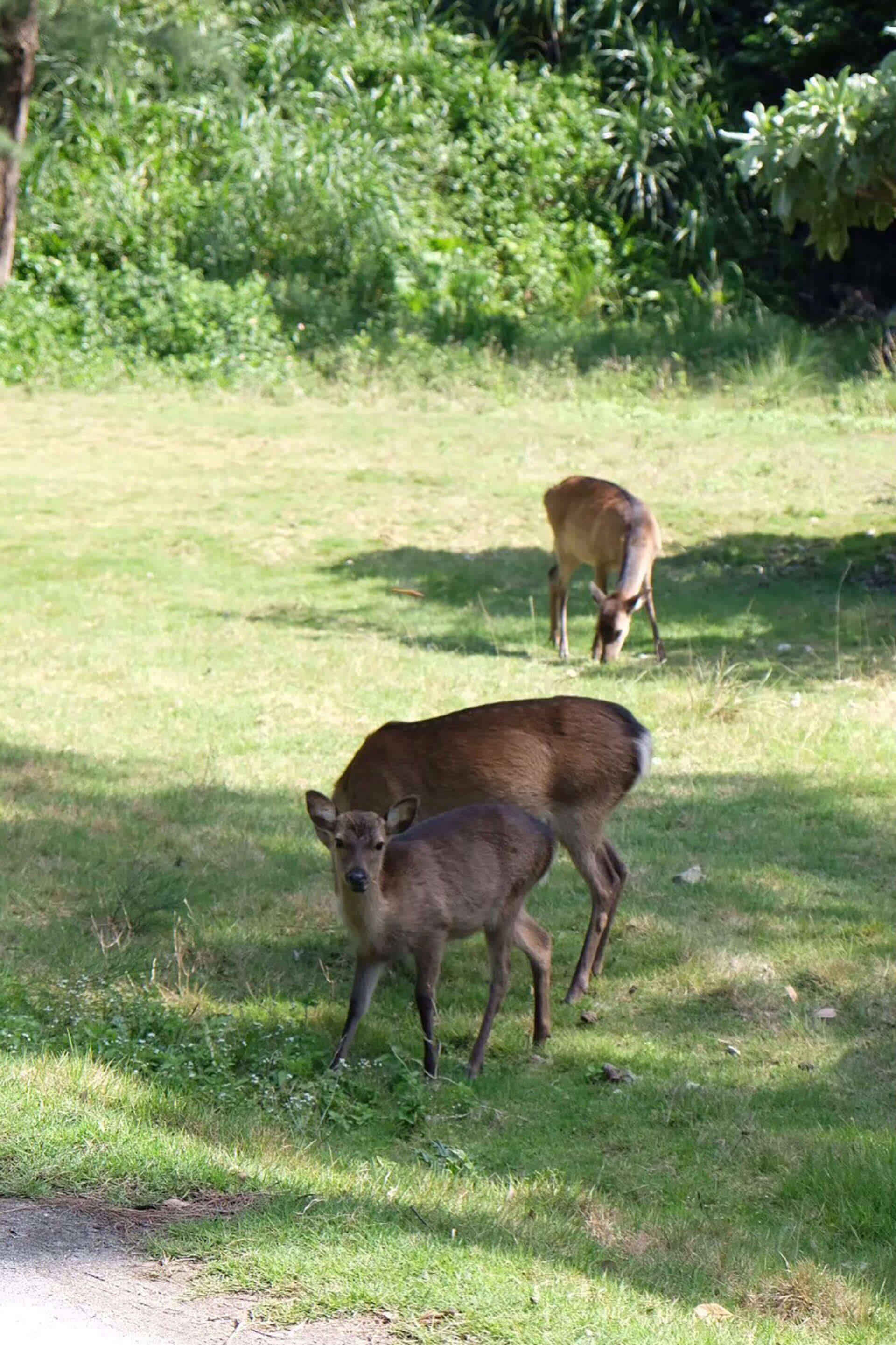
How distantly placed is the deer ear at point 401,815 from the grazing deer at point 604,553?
590cm

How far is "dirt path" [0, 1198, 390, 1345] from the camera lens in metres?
3.59

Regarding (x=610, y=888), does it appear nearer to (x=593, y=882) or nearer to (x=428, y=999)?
(x=593, y=882)

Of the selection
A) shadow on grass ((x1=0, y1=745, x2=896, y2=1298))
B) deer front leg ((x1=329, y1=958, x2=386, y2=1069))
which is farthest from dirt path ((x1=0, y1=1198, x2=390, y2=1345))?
deer front leg ((x1=329, y1=958, x2=386, y2=1069))

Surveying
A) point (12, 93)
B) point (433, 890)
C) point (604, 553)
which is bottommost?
point (433, 890)

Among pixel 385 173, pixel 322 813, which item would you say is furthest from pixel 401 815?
pixel 385 173

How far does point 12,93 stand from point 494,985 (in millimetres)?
16889

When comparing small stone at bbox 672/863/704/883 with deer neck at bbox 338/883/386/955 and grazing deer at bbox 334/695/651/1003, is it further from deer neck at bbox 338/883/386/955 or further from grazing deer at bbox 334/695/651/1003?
deer neck at bbox 338/883/386/955

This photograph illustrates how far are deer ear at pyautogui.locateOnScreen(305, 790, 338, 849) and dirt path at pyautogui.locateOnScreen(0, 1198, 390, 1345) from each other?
6.73ft

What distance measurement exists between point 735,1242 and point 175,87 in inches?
915

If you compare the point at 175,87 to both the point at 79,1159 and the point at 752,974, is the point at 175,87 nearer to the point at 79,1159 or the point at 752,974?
the point at 752,974

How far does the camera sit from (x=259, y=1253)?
13.2ft

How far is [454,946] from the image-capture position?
7465 mm

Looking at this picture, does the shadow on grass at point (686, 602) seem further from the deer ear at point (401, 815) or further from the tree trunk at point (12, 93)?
the tree trunk at point (12, 93)

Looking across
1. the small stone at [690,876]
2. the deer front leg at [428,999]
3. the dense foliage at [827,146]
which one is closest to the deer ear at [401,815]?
the deer front leg at [428,999]
